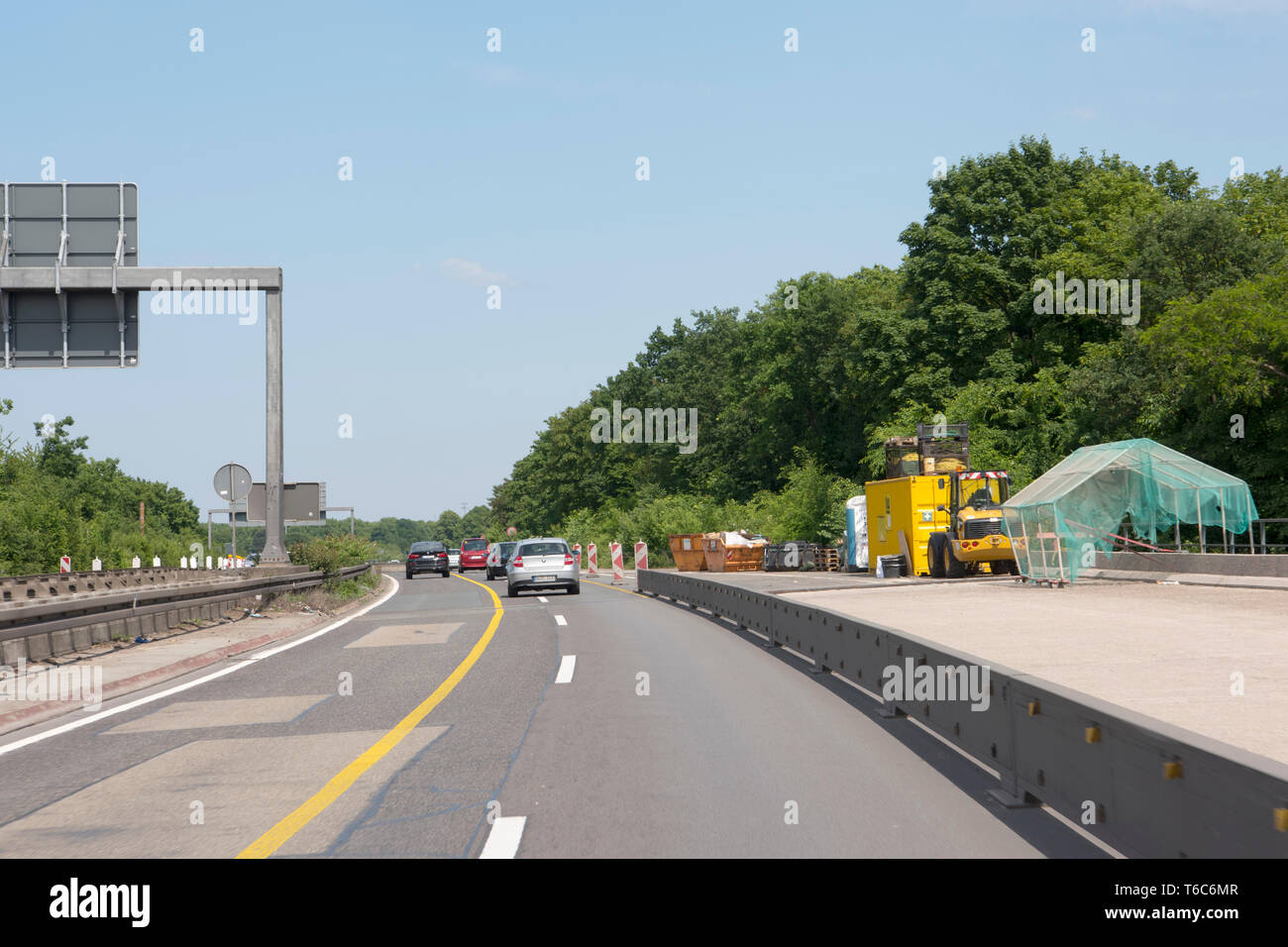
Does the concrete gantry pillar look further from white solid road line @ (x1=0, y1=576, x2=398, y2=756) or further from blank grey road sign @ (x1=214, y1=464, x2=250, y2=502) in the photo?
white solid road line @ (x1=0, y1=576, x2=398, y2=756)

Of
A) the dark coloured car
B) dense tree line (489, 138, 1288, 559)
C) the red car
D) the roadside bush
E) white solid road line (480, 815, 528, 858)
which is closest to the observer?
white solid road line (480, 815, 528, 858)

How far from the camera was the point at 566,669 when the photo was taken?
13.7 metres

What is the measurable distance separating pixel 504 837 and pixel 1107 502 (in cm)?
2611

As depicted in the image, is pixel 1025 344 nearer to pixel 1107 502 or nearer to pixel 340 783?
pixel 1107 502

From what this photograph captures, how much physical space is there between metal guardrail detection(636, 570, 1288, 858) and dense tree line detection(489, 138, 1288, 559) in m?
31.2

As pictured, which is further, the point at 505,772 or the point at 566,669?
the point at 566,669

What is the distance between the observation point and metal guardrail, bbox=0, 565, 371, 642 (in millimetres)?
13031

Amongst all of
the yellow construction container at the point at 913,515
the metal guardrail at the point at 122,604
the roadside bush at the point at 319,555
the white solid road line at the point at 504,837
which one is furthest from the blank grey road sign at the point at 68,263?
the white solid road line at the point at 504,837

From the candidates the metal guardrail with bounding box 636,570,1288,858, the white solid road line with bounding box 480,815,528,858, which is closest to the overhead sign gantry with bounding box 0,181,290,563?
the metal guardrail with bounding box 636,570,1288,858

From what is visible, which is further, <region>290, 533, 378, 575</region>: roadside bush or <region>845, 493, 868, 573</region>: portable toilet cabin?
<region>845, 493, 868, 573</region>: portable toilet cabin

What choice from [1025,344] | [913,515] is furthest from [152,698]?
[1025,344]

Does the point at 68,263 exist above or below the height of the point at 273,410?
above
